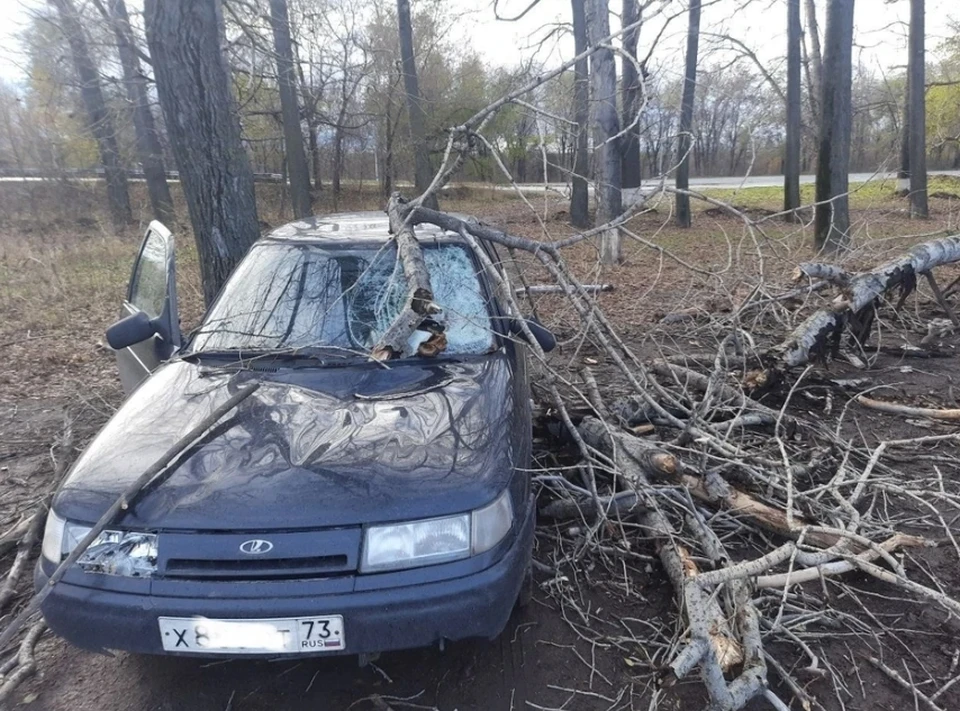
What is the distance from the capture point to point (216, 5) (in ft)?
19.3

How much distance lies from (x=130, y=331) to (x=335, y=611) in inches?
86.2

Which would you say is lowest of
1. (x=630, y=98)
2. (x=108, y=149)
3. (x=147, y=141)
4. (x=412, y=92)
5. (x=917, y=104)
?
(x=630, y=98)

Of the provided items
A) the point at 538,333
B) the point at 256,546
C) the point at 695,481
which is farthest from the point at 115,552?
the point at 695,481

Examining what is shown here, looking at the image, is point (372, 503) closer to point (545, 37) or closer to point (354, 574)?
point (354, 574)

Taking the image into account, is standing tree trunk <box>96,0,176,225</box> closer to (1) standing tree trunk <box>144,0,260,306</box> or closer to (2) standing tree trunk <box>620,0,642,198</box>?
(1) standing tree trunk <box>144,0,260,306</box>

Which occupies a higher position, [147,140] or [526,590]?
[147,140]

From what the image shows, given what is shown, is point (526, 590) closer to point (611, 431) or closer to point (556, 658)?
point (556, 658)

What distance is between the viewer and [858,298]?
542 cm

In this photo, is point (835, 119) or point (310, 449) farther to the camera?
point (835, 119)

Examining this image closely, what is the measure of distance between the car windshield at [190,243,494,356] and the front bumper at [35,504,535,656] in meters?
1.28

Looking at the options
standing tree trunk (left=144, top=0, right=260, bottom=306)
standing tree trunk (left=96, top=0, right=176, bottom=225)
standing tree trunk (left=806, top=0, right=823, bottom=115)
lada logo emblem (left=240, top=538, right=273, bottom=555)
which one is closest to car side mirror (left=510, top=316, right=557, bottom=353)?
lada logo emblem (left=240, top=538, right=273, bottom=555)

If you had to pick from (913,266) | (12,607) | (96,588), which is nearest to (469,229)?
(96,588)

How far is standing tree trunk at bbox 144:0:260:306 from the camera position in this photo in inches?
221

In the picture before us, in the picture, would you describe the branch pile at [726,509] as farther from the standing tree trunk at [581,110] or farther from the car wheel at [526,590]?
the standing tree trunk at [581,110]
